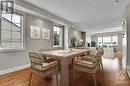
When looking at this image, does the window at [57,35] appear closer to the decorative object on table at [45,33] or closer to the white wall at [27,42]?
the white wall at [27,42]

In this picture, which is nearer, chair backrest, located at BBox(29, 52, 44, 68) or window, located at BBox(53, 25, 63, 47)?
chair backrest, located at BBox(29, 52, 44, 68)

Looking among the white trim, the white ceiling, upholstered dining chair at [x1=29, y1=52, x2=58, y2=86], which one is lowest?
the white trim

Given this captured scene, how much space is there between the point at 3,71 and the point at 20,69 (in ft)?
2.10

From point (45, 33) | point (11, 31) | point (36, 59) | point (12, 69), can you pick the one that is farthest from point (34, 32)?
point (36, 59)

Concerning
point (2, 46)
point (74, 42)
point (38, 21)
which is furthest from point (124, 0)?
point (74, 42)

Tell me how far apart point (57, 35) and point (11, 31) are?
298 centimetres

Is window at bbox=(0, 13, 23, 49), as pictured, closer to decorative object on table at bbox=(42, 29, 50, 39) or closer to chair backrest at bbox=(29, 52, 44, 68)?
decorative object on table at bbox=(42, 29, 50, 39)

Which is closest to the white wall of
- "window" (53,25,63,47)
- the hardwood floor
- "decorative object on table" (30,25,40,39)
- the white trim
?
the white trim

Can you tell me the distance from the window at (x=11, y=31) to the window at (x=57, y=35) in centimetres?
230

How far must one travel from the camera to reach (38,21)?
4562 millimetres

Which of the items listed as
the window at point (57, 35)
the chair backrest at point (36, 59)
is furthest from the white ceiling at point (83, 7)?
the chair backrest at point (36, 59)

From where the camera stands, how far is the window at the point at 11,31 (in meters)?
3.28

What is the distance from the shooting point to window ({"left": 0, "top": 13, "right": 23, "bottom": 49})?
3.28 meters

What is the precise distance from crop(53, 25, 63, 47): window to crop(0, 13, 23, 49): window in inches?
90.5
